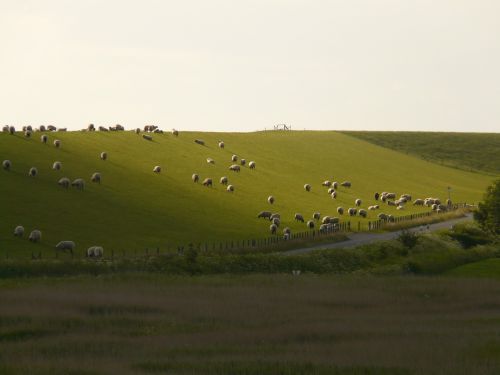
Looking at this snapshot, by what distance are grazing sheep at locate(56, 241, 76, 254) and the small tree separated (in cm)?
4997

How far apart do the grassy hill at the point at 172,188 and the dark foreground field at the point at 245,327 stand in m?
23.8

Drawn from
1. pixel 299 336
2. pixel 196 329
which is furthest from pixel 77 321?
pixel 299 336

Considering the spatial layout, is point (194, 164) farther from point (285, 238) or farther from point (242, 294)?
point (242, 294)

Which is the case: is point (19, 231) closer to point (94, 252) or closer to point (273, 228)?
point (94, 252)

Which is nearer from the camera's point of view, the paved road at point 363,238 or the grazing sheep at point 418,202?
the paved road at point 363,238

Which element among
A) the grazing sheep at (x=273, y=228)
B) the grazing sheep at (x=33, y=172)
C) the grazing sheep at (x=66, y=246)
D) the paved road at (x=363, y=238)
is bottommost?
the paved road at (x=363, y=238)

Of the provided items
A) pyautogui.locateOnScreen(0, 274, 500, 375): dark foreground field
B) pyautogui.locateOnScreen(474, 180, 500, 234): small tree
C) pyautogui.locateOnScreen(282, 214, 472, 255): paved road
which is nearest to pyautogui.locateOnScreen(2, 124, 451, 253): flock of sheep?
pyautogui.locateOnScreen(282, 214, 472, 255): paved road

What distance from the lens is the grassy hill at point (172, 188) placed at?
77.0m

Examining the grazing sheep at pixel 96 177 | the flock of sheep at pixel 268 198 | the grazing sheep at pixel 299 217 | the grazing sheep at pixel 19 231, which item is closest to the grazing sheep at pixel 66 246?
the flock of sheep at pixel 268 198

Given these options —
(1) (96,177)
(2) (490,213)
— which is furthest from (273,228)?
(2) (490,213)

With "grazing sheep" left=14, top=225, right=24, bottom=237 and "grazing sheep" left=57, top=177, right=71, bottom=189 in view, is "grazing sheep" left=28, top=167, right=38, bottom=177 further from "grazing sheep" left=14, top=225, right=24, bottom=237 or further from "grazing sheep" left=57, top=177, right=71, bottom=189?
"grazing sheep" left=14, top=225, right=24, bottom=237

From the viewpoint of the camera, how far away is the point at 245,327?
109 ft

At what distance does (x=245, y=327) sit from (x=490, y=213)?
229 feet

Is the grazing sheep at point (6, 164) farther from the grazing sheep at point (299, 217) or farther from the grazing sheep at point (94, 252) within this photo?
the grazing sheep at point (299, 217)
